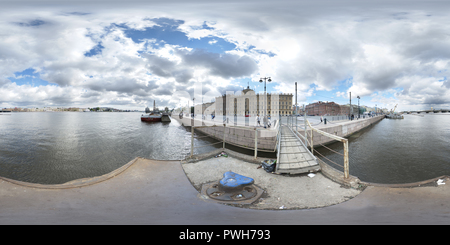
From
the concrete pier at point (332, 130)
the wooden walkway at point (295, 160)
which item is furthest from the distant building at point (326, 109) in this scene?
the wooden walkway at point (295, 160)

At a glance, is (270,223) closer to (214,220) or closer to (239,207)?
(239,207)

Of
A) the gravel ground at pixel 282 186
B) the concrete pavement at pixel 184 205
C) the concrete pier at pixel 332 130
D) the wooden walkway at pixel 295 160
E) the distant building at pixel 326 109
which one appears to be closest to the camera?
the concrete pavement at pixel 184 205

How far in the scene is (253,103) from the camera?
91125 millimetres

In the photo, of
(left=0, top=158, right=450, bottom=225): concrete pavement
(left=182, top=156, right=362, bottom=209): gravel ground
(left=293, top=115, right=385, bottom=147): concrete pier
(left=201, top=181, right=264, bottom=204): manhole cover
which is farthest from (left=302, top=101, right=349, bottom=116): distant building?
(left=201, top=181, right=264, bottom=204): manhole cover

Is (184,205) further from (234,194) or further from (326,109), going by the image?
(326,109)

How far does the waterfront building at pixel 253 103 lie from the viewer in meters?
90.4

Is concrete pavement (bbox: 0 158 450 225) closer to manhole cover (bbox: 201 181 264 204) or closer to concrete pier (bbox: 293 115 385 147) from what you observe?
manhole cover (bbox: 201 181 264 204)

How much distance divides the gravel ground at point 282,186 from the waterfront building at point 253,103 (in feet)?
272

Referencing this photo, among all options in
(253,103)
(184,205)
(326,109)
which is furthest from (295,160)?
(326,109)

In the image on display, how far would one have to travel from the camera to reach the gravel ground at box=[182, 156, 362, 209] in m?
4.09

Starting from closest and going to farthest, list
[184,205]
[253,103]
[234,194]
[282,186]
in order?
[184,205], [234,194], [282,186], [253,103]

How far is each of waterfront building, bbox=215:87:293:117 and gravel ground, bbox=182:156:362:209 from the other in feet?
272

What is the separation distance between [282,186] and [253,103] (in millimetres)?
88025

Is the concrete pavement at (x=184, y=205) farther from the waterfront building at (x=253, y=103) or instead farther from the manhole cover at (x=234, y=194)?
the waterfront building at (x=253, y=103)
